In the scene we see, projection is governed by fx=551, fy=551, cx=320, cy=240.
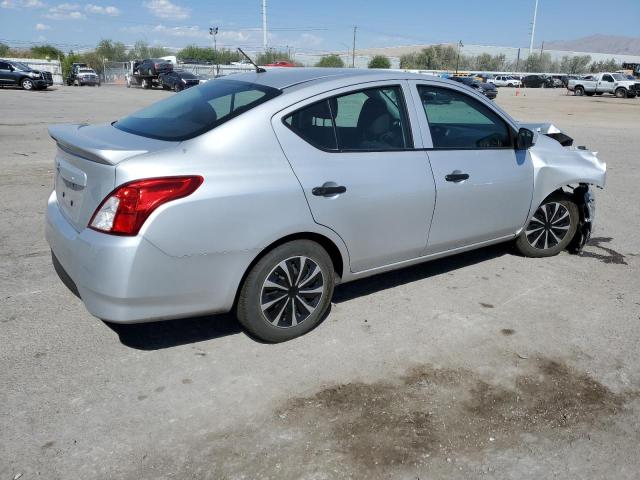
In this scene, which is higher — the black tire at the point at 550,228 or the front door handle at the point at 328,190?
the front door handle at the point at 328,190

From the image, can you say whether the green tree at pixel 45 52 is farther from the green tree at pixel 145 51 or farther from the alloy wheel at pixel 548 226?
the alloy wheel at pixel 548 226

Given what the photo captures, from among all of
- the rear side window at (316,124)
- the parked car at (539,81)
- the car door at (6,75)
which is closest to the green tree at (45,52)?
the car door at (6,75)

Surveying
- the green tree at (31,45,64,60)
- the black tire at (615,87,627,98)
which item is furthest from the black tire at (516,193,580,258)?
the green tree at (31,45,64,60)

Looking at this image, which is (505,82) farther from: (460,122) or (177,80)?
(460,122)

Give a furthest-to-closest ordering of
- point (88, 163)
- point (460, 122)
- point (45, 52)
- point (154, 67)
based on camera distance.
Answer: point (45, 52), point (154, 67), point (460, 122), point (88, 163)

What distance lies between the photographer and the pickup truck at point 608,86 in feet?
144

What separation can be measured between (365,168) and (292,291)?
96 cm

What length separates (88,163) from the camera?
319 cm

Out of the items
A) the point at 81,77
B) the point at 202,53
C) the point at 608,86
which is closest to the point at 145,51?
the point at 202,53

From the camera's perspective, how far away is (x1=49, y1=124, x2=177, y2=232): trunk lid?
3041 millimetres

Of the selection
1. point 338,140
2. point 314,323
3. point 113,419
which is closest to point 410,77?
A: point 338,140

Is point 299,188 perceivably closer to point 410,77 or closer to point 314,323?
point 314,323

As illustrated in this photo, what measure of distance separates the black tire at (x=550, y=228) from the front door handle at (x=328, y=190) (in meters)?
2.42

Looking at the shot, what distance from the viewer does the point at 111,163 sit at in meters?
3.00
